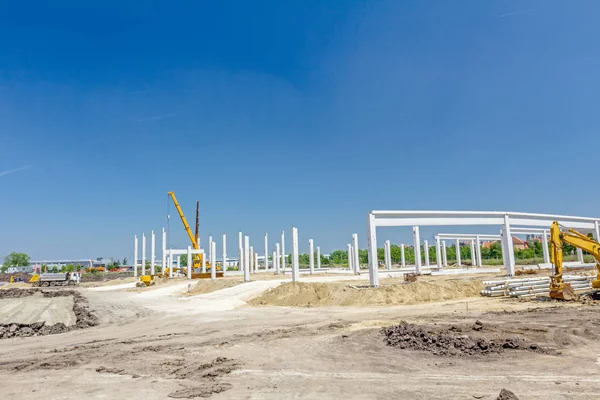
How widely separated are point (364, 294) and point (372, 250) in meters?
2.86

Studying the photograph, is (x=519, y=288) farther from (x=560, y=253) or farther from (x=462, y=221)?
(x=462, y=221)

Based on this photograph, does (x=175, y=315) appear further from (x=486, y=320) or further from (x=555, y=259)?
(x=555, y=259)

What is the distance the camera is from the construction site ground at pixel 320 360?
7.07m

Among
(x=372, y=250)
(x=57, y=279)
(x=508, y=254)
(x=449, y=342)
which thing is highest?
(x=372, y=250)

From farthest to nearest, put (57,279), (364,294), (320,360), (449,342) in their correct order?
(57,279), (364,294), (449,342), (320,360)

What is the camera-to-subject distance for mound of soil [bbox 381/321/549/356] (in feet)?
30.6

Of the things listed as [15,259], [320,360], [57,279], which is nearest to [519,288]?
[320,360]

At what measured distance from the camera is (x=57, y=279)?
58156 millimetres

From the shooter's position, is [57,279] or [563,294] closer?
[563,294]

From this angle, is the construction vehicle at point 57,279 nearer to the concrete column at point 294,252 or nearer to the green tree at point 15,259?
the concrete column at point 294,252

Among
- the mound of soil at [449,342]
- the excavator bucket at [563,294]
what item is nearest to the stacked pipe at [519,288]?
the excavator bucket at [563,294]

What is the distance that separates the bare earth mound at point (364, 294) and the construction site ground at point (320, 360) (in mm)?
6307

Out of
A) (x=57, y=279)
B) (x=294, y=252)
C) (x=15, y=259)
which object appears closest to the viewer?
(x=294, y=252)

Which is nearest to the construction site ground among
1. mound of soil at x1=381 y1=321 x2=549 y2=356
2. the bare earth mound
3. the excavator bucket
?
mound of soil at x1=381 y1=321 x2=549 y2=356
